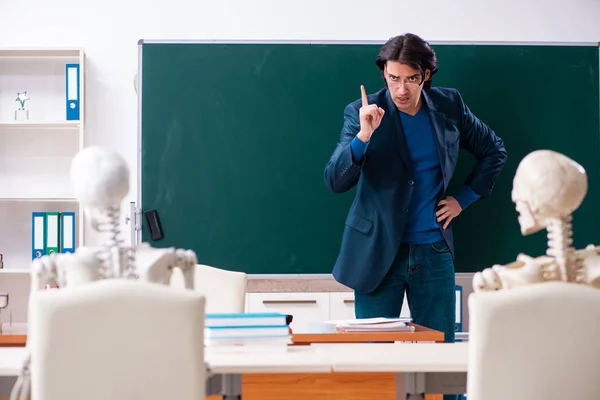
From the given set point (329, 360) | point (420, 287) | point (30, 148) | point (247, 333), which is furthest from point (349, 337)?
point (30, 148)

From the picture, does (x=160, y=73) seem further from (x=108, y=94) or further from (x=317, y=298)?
(x=317, y=298)

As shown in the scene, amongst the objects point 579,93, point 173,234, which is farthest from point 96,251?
point 579,93

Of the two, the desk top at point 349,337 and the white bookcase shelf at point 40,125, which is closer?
the desk top at point 349,337

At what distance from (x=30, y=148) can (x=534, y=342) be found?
3810 millimetres

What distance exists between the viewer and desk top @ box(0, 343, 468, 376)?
6.35 feet

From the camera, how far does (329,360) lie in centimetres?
202

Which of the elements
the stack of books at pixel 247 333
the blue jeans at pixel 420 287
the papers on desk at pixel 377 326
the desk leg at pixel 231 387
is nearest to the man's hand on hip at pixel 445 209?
the blue jeans at pixel 420 287

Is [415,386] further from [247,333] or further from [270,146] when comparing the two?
[270,146]

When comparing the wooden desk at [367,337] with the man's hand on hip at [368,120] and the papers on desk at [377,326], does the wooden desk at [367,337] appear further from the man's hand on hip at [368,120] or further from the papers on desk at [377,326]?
the man's hand on hip at [368,120]

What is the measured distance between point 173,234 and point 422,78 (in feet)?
5.59

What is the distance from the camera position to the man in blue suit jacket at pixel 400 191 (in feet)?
11.6

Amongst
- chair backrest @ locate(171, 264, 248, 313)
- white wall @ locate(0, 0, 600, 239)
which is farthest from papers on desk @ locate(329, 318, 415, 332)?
white wall @ locate(0, 0, 600, 239)

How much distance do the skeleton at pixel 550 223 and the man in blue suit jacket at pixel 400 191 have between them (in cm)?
144

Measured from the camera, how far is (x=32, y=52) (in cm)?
483
